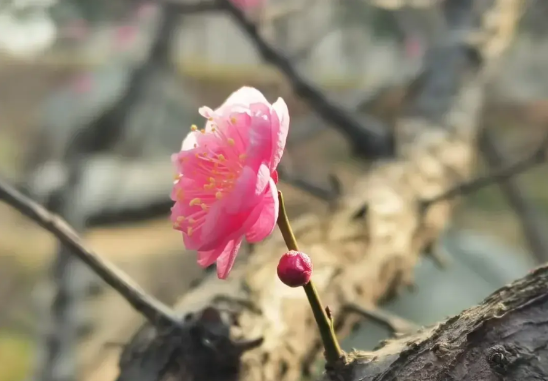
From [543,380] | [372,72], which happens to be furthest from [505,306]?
[372,72]

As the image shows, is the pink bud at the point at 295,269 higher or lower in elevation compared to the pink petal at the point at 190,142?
lower

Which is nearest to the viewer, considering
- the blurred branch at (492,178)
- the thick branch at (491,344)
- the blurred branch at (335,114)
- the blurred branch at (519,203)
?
the thick branch at (491,344)

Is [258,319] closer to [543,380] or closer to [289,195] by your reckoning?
[543,380]

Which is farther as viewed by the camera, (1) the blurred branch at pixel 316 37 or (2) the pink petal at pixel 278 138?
(1) the blurred branch at pixel 316 37

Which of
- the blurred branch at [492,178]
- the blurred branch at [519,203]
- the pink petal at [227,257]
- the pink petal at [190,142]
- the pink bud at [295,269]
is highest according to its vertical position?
the pink petal at [190,142]

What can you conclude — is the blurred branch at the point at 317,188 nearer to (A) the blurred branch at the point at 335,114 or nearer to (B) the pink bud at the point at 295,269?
(A) the blurred branch at the point at 335,114

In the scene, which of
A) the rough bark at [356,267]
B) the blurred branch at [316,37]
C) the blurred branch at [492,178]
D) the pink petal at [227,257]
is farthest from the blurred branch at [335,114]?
the pink petal at [227,257]

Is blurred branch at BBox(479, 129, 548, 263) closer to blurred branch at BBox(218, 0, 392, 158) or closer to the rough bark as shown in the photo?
the rough bark

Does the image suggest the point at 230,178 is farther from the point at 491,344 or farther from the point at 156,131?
the point at 156,131
